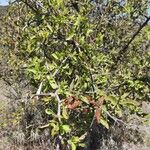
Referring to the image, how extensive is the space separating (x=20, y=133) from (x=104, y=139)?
175 cm

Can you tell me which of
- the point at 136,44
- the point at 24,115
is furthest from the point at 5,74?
the point at 136,44

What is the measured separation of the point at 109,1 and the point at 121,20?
37cm

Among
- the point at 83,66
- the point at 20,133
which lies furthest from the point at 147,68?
the point at 20,133

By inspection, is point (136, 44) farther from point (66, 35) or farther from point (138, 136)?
point (66, 35)

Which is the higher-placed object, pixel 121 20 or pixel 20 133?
pixel 121 20

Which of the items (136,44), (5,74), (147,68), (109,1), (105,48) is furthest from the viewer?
(5,74)

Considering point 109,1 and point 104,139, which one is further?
point 104,139

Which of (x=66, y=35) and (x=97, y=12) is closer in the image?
(x=66, y=35)

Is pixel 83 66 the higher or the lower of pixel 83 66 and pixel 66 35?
the lower

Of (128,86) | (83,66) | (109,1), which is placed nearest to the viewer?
(83,66)

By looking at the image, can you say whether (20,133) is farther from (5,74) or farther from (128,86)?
(128,86)

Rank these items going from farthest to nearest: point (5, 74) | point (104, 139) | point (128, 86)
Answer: point (5, 74), point (104, 139), point (128, 86)

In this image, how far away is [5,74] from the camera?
10656mm

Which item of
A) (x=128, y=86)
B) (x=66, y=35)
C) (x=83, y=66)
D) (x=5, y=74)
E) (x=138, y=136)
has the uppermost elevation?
(x=66, y=35)
